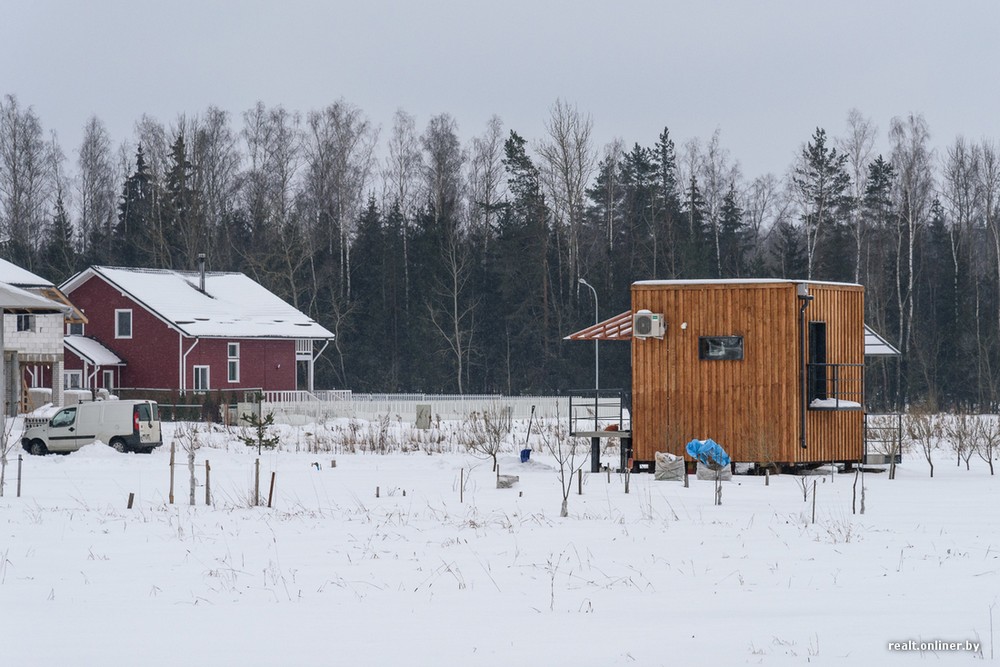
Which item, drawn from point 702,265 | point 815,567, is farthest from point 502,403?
point 815,567

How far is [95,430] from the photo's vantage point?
32.2 m

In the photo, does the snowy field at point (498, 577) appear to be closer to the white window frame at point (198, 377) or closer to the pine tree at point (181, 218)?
the white window frame at point (198, 377)

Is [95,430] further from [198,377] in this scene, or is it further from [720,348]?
[198,377]

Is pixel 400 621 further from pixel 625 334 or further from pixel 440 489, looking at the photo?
pixel 625 334

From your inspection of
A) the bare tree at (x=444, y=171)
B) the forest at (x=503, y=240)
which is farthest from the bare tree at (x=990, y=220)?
the bare tree at (x=444, y=171)

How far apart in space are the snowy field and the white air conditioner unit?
4.04 m

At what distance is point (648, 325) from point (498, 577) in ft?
43.9

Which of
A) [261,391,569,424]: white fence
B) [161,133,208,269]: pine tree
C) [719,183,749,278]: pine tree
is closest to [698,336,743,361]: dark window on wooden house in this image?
[261,391,569,424]: white fence

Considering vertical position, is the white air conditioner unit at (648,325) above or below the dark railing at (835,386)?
above

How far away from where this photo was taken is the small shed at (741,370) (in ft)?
82.8

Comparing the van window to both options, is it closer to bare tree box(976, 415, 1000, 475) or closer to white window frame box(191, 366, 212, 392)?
white window frame box(191, 366, 212, 392)

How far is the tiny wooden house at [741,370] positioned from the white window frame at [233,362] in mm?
30828

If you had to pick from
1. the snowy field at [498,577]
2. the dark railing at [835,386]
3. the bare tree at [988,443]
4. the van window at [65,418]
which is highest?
the dark railing at [835,386]

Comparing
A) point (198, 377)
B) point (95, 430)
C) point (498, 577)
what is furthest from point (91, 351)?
point (498, 577)
